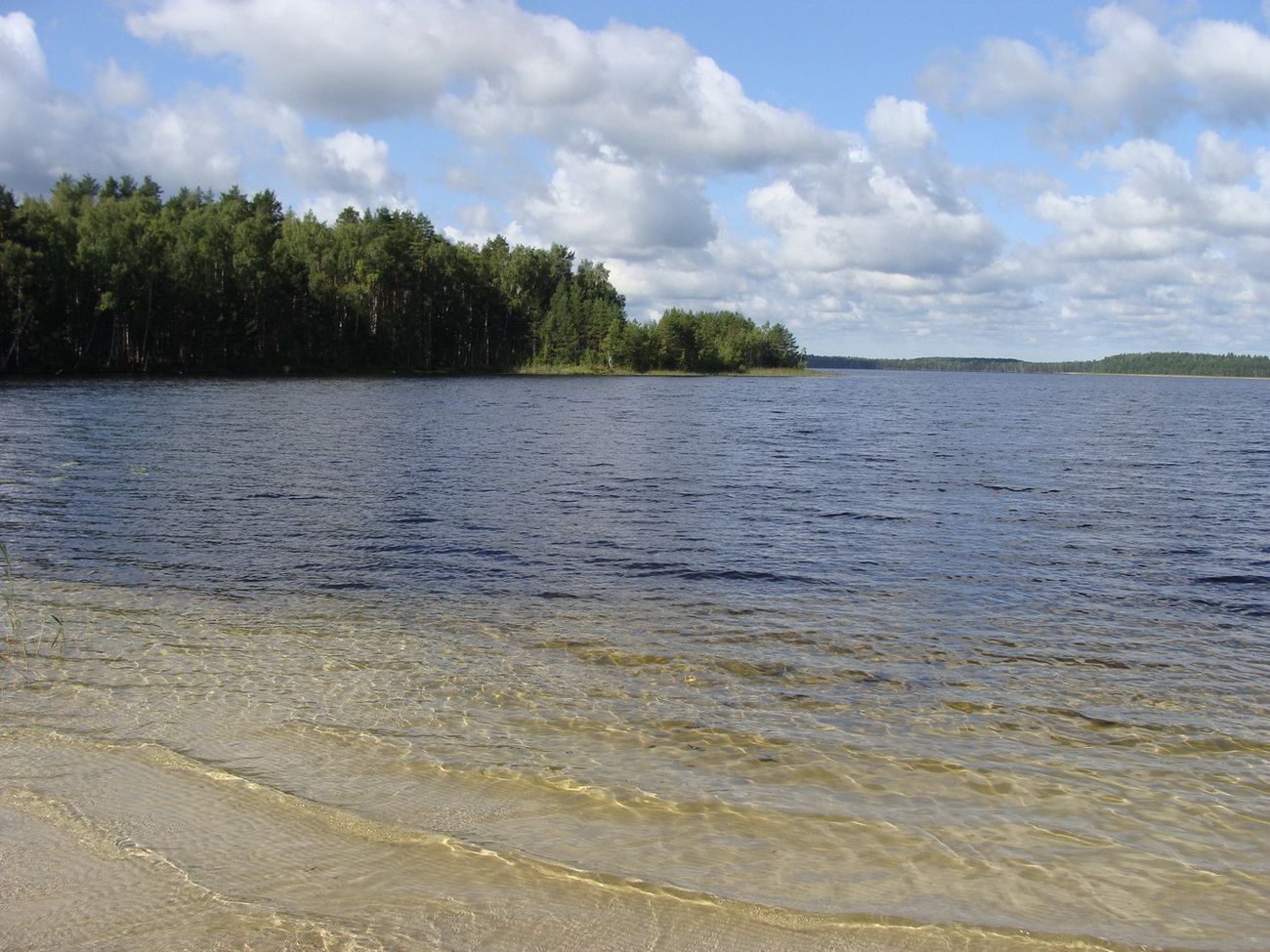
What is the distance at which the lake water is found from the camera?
5113 millimetres

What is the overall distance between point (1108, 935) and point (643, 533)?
13.9m

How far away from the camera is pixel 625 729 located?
8.09m

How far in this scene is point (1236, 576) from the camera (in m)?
15.5

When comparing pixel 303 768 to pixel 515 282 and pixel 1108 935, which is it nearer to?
pixel 1108 935

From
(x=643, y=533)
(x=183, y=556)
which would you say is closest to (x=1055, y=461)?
(x=643, y=533)

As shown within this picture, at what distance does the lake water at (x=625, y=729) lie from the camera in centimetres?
511

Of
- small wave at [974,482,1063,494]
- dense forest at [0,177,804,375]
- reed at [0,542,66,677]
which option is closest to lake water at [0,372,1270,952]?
reed at [0,542,66,677]

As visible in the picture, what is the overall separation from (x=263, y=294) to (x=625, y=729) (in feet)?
333

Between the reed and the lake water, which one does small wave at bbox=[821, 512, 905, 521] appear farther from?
the reed

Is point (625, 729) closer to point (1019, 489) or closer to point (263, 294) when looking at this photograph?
point (1019, 489)

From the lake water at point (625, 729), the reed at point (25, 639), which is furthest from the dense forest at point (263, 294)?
the reed at point (25, 639)

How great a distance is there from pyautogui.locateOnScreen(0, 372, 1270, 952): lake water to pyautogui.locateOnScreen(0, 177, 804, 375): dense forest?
73885mm

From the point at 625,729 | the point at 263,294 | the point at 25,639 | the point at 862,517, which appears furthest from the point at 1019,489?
the point at 263,294

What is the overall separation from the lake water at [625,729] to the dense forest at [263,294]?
242ft
